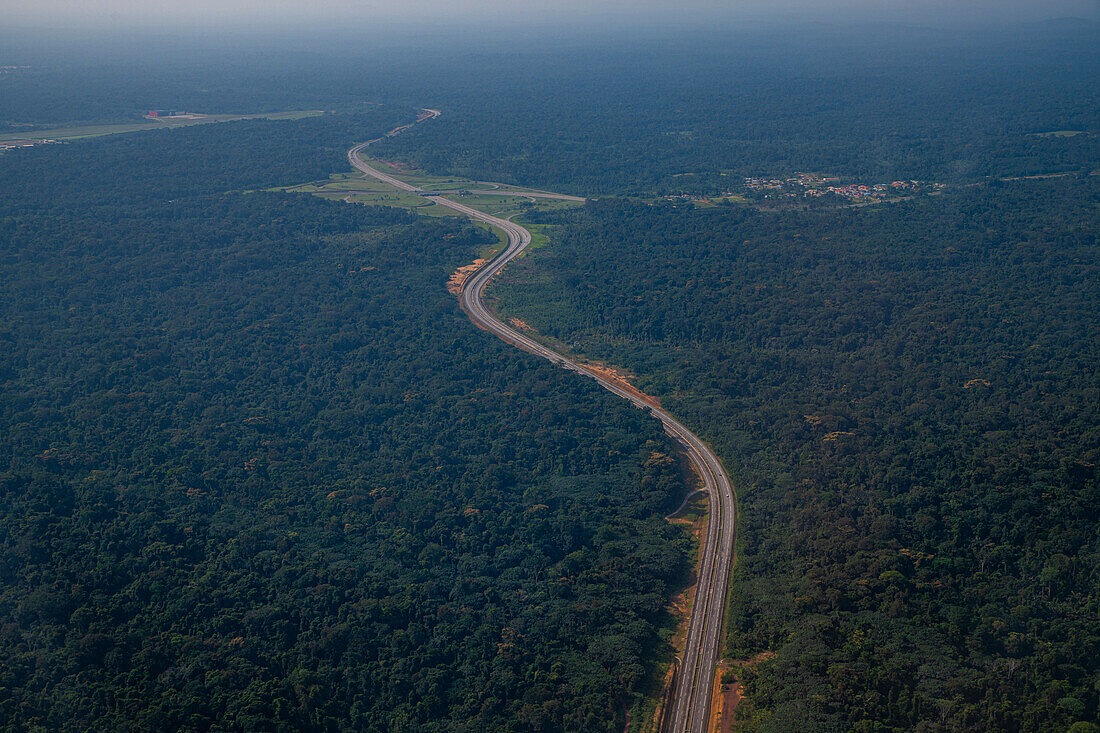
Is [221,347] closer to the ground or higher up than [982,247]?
closer to the ground

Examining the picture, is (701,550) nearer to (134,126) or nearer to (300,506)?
(300,506)

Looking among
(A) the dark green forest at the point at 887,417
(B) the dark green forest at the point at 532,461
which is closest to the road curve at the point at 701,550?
(A) the dark green forest at the point at 887,417

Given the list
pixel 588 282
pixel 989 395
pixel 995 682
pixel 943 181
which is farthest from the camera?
pixel 943 181

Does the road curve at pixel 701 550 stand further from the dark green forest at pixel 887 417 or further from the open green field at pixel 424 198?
the open green field at pixel 424 198

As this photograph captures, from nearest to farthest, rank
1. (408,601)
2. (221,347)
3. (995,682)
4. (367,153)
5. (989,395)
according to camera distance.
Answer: (995,682), (408,601), (989,395), (221,347), (367,153)

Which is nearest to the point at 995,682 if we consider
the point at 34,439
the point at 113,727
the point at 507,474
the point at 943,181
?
the point at 507,474

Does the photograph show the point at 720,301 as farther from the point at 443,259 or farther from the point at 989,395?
the point at 443,259

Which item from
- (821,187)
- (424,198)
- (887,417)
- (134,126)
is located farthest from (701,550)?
(134,126)
